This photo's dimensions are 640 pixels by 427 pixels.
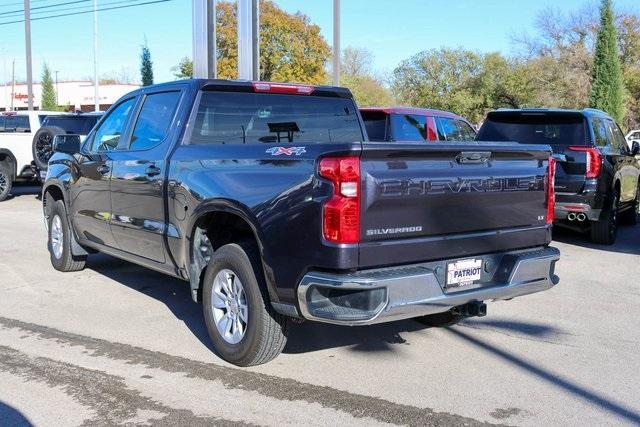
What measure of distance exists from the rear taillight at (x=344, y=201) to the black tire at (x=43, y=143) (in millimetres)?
11500

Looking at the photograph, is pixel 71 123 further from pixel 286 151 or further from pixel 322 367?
pixel 286 151

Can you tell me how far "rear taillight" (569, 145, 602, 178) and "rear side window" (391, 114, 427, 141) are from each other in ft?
7.89

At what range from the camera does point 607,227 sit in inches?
385

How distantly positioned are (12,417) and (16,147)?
13170 mm

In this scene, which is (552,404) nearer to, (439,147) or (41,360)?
(439,147)

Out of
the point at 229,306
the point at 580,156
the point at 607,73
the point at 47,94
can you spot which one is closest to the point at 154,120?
the point at 229,306

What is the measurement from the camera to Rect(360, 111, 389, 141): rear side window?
10.1 m

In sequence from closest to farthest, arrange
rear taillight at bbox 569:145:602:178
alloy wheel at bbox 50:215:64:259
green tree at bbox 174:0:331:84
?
alloy wheel at bbox 50:215:64:259, rear taillight at bbox 569:145:602:178, green tree at bbox 174:0:331:84

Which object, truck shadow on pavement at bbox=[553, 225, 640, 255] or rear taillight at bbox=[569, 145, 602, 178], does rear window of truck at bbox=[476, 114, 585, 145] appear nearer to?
rear taillight at bbox=[569, 145, 602, 178]

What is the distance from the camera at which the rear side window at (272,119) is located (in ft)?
17.9

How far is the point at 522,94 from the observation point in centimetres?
4125

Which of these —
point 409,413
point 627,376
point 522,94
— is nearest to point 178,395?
point 409,413

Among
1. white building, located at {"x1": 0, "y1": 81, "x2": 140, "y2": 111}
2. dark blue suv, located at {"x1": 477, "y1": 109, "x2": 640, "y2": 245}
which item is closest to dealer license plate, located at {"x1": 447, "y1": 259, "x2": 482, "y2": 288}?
dark blue suv, located at {"x1": 477, "y1": 109, "x2": 640, "y2": 245}

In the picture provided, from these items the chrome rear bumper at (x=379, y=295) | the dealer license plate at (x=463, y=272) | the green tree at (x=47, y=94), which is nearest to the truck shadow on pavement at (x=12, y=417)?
the chrome rear bumper at (x=379, y=295)
